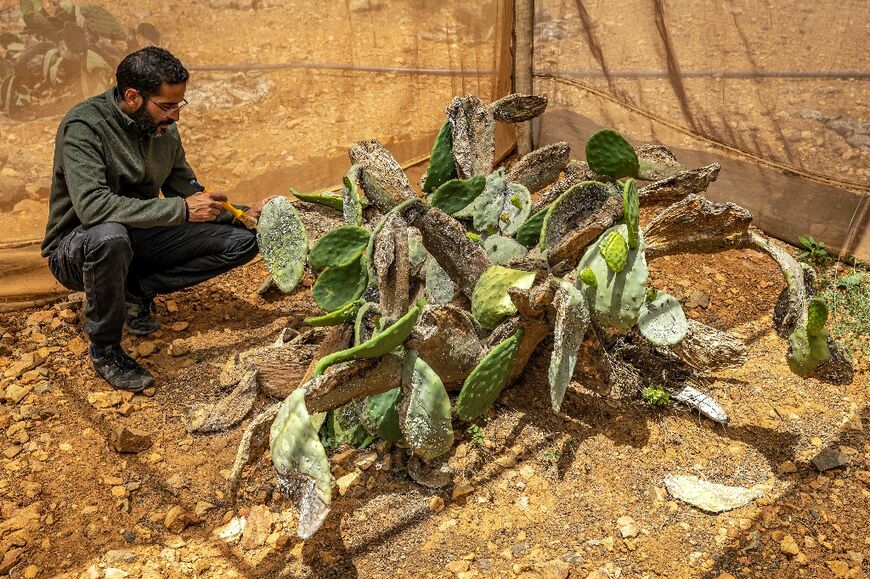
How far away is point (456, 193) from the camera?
272cm

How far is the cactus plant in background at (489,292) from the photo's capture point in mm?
2164

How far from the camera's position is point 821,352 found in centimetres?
Answer: 225

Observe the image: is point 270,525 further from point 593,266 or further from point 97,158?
point 97,158

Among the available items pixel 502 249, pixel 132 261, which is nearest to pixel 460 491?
pixel 502 249

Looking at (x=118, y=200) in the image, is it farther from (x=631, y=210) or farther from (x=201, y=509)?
(x=631, y=210)

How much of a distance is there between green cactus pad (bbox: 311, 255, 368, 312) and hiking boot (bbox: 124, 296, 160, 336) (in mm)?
1087

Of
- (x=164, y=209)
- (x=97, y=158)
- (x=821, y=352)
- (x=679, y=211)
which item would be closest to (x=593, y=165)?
(x=679, y=211)

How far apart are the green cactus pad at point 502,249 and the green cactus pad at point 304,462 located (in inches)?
41.4

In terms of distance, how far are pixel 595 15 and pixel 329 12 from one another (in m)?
1.34

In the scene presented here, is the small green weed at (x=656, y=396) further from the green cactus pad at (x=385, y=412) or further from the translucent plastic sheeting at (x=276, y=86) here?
the translucent plastic sheeting at (x=276, y=86)

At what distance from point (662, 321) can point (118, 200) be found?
1946 mm

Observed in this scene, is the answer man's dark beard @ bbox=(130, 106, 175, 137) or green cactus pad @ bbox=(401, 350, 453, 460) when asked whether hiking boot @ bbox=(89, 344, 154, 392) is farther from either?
green cactus pad @ bbox=(401, 350, 453, 460)

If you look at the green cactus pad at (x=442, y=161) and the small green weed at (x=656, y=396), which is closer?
the small green weed at (x=656, y=396)

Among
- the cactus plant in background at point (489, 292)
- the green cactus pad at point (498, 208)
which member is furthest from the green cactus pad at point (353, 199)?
the green cactus pad at point (498, 208)
